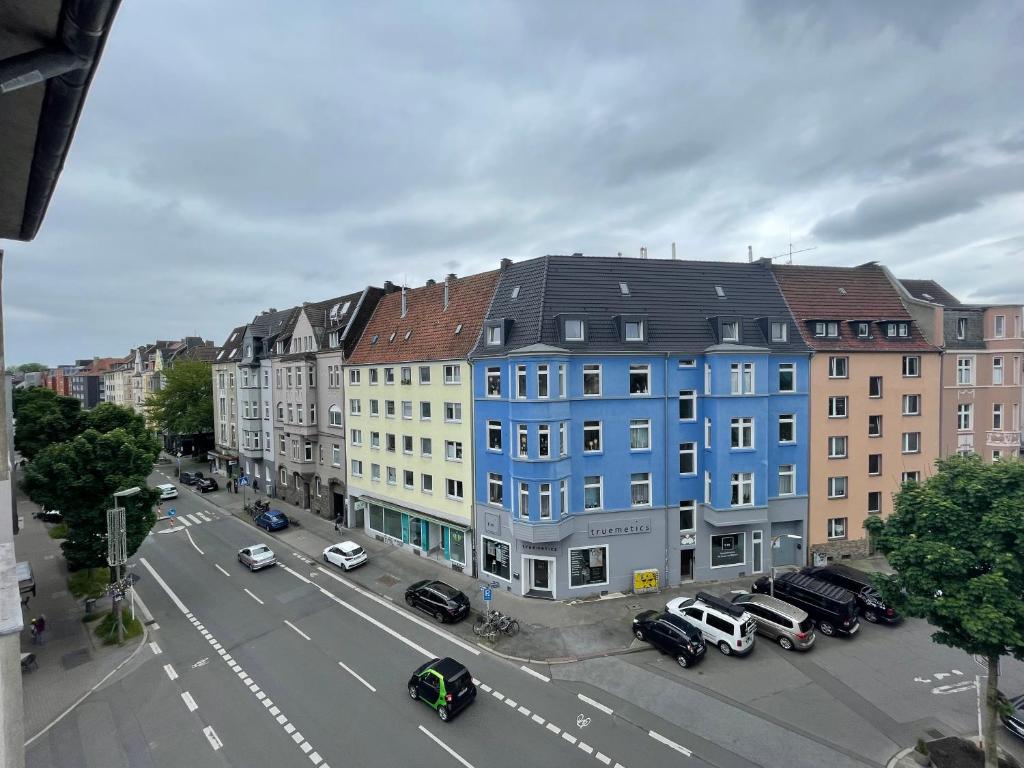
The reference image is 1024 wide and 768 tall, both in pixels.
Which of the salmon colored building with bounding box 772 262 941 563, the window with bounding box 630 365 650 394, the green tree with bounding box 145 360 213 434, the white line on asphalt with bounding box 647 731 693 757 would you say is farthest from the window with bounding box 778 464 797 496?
the green tree with bounding box 145 360 213 434

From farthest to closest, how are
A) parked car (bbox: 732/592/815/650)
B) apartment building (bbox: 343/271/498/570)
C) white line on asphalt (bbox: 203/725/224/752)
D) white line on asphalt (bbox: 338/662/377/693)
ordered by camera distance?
1. apartment building (bbox: 343/271/498/570)
2. parked car (bbox: 732/592/815/650)
3. white line on asphalt (bbox: 338/662/377/693)
4. white line on asphalt (bbox: 203/725/224/752)

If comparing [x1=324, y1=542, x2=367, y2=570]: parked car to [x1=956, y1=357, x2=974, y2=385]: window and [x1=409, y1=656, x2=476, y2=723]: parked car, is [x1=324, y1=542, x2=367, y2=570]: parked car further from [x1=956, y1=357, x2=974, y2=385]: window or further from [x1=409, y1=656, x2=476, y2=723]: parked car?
[x1=956, y1=357, x2=974, y2=385]: window

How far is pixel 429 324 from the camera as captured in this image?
104ft

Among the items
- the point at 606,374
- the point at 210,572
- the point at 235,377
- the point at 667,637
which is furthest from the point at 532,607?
the point at 235,377

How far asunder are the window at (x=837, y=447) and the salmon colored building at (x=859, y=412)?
0.06 metres

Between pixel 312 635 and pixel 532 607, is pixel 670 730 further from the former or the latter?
pixel 312 635

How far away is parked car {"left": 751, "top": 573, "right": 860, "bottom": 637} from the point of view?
20.9 m

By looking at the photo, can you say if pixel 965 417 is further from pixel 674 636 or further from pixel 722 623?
pixel 674 636

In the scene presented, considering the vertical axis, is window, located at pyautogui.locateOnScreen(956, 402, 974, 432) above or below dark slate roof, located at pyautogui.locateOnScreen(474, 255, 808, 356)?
below

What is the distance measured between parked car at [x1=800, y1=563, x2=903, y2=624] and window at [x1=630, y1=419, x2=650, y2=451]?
9961 millimetres

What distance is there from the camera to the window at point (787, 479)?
27.0 meters

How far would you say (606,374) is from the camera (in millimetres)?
24719

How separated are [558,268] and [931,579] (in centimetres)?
1964

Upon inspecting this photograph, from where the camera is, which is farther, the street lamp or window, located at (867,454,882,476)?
window, located at (867,454,882,476)
